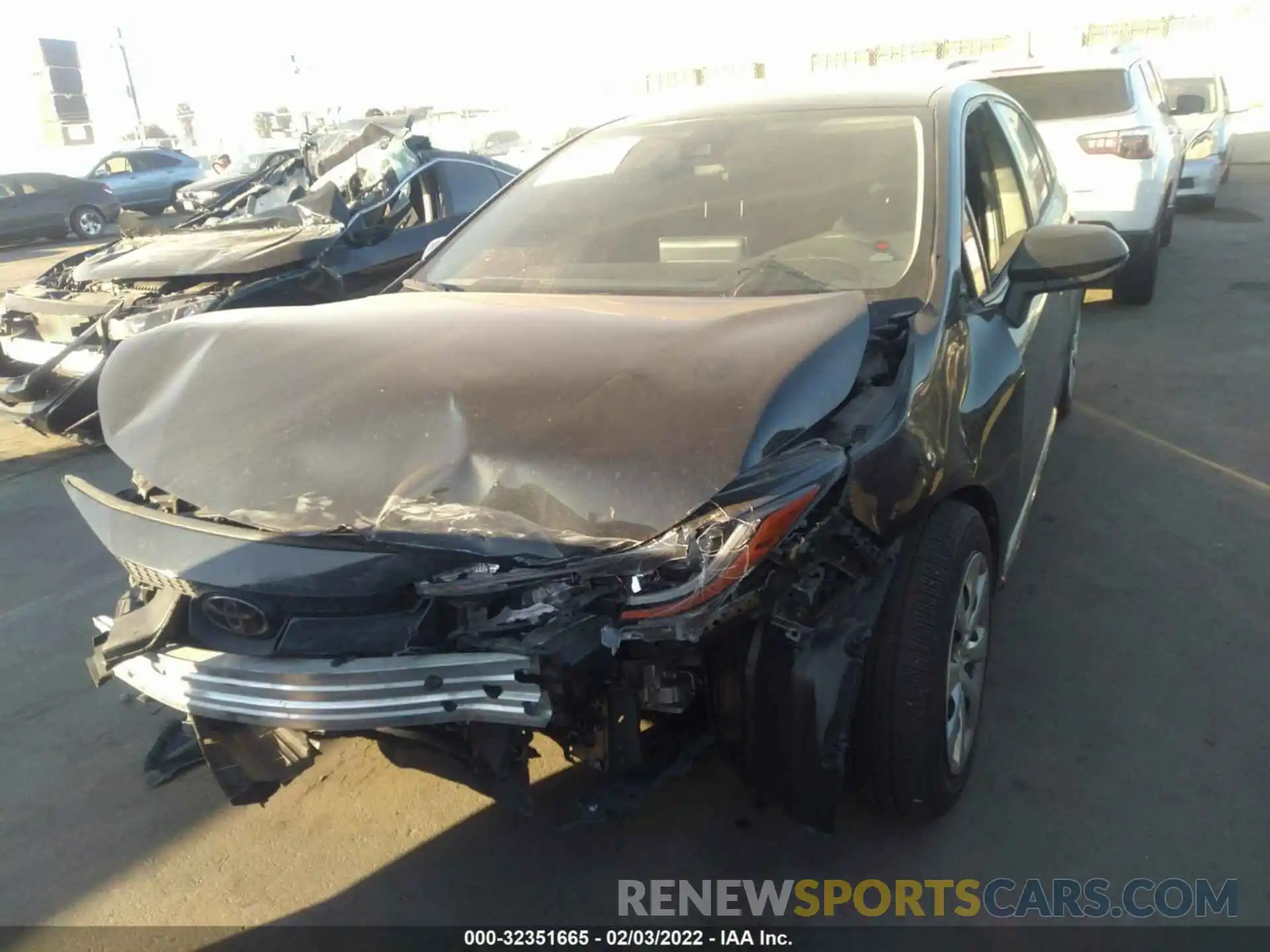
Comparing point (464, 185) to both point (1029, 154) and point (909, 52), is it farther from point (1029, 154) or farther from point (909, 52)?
point (909, 52)

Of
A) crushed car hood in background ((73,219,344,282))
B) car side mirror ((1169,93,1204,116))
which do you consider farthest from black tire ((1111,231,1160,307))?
crushed car hood in background ((73,219,344,282))

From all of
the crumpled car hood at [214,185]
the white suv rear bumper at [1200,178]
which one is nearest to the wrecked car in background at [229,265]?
the white suv rear bumper at [1200,178]

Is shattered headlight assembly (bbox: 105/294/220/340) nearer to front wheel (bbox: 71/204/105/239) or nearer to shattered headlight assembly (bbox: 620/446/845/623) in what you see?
shattered headlight assembly (bbox: 620/446/845/623)

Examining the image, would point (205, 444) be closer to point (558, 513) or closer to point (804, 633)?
point (558, 513)

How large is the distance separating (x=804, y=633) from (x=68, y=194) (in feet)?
68.6

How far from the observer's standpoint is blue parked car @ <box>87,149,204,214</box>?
20.4 m

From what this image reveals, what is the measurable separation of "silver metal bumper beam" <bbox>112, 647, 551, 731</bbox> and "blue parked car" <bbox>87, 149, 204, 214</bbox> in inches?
842

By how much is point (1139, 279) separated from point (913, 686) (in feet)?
21.0

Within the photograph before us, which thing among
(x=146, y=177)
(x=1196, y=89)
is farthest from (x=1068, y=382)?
(x=146, y=177)

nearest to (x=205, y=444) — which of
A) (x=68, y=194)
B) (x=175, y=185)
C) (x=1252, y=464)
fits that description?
(x=1252, y=464)

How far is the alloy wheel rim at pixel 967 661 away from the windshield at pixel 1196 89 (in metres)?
12.9

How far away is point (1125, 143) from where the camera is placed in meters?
6.76

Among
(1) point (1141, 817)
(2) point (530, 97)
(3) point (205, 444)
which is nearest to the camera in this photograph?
(3) point (205, 444)

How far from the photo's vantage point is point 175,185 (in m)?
21.0
